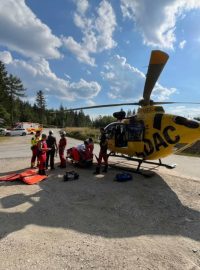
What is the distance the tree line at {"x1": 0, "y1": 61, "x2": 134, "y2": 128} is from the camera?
165 ft

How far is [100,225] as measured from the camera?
6133 millimetres

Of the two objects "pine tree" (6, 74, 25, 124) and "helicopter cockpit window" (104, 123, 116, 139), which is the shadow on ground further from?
"pine tree" (6, 74, 25, 124)

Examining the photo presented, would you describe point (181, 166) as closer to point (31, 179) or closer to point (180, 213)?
point (180, 213)

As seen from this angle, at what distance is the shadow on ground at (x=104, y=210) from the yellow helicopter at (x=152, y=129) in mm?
1823

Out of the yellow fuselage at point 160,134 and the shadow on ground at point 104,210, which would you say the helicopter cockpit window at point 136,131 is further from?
the shadow on ground at point 104,210

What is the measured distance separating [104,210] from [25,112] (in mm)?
94822

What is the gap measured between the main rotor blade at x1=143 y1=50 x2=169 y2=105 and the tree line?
430 centimetres

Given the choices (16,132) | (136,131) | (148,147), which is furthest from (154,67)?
(16,132)

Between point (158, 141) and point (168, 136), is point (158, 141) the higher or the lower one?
the lower one

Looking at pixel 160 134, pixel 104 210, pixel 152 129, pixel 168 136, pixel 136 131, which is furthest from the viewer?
pixel 136 131

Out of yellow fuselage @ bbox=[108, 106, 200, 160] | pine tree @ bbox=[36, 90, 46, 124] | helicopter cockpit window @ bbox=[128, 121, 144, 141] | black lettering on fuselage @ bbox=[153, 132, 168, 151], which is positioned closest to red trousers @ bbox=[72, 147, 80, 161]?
yellow fuselage @ bbox=[108, 106, 200, 160]

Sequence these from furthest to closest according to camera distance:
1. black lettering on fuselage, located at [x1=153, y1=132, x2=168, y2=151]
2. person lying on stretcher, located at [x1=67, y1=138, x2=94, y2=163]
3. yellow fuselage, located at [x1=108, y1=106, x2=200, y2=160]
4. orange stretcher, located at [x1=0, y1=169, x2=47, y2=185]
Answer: person lying on stretcher, located at [x1=67, y1=138, x2=94, y2=163] → black lettering on fuselage, located at [x1=153, y1=132, x2=168, y2=151] → yellow fuselage, located at [x1=108, y1=106, x2=200, y2=160] → orange stretcher, located at [x1=0, y1=169, x2=47, y2=185]

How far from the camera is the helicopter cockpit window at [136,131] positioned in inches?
450

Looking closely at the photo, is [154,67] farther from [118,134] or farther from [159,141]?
[118,134]
